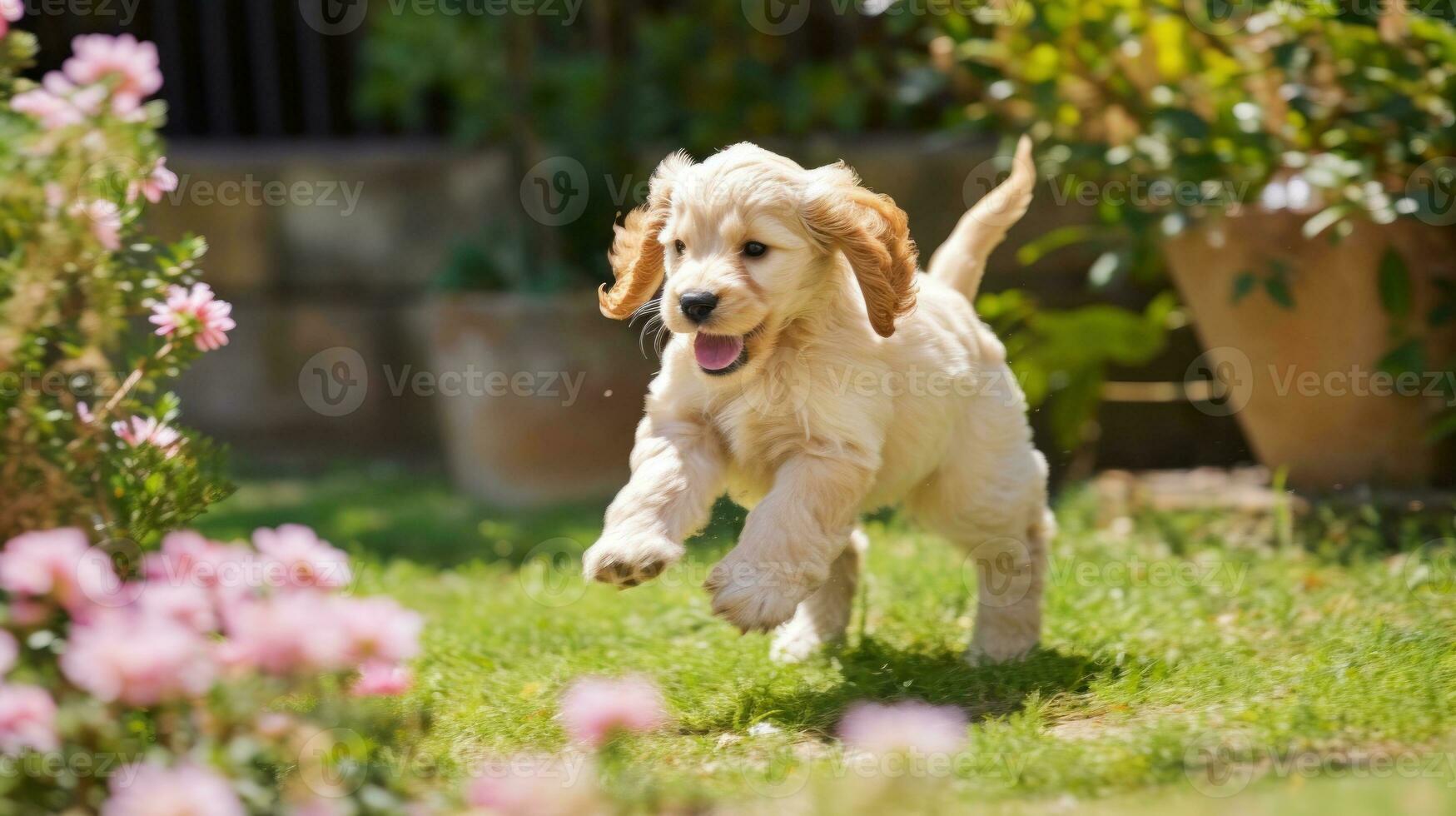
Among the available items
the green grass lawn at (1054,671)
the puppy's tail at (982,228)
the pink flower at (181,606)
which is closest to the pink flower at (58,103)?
the pink flower at (181,606)

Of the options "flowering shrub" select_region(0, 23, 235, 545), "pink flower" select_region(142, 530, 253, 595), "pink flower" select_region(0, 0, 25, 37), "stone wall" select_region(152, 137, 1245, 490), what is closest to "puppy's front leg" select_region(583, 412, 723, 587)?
"pink flower" select_region(142, 530, 253, 595)

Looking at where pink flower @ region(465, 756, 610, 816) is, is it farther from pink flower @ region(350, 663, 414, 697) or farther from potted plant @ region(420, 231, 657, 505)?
potted plant @ region(420, 231, 657, 505)

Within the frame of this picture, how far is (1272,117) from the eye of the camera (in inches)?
195

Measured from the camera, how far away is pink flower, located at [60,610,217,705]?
2053 mm

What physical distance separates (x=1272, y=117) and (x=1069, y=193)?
81cm

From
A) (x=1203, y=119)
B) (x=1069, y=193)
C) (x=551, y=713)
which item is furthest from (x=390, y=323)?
(x=551, y=713)

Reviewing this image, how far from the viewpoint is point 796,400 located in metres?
3.16

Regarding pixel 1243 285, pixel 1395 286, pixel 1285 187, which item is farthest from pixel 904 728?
pixel 1285 187

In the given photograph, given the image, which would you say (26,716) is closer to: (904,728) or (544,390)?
(904,728)

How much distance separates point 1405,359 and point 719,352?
277 centimetres

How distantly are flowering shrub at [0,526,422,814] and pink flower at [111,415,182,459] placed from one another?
641 millimetres

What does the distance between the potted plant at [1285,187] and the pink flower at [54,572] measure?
3713 millimetres

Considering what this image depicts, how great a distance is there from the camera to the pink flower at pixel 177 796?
1921mm

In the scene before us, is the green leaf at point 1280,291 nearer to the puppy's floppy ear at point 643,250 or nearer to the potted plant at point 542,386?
the puppy's floppy ear at point 643,250
